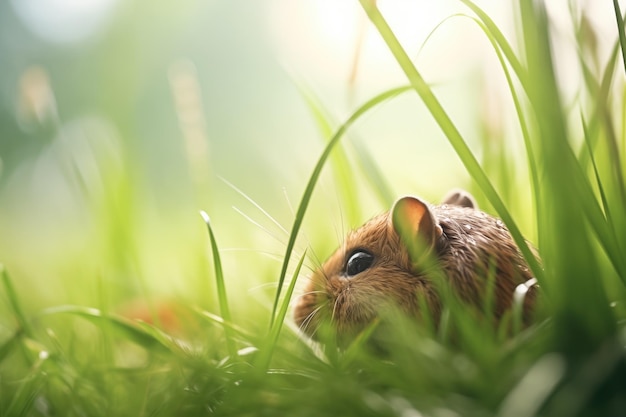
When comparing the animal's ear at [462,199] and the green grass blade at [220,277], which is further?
the animal's ear at [462,199]

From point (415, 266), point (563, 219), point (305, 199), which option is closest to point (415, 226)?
point (415, 266)

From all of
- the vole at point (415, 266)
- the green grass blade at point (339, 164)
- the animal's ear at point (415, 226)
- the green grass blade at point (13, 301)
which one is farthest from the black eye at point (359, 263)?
the green grass blade at point (13, 301)

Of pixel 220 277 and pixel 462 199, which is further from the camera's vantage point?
pixel 462 199

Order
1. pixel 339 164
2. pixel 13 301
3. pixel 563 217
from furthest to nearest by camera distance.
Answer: pixel 339 164, pixel 13 301, pixel 563 217

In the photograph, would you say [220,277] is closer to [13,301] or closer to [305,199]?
[305,199]

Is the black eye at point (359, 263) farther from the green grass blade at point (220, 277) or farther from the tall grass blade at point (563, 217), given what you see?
the tall grass blade at point (563, 217)

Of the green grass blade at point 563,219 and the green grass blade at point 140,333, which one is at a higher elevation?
the green grass blade at point 563,219

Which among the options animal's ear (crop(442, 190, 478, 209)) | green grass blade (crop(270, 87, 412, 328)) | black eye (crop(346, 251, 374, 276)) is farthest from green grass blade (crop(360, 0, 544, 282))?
animal's ear (crop(442, 190, 478, 209))

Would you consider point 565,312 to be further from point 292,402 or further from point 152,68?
point 152,68
